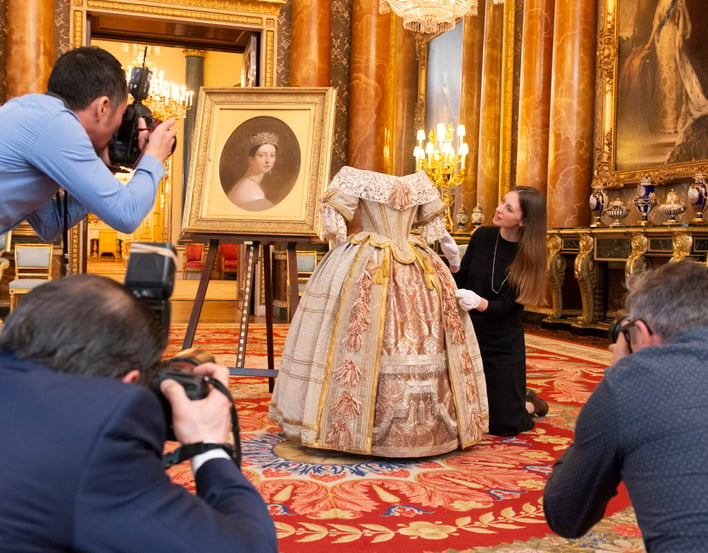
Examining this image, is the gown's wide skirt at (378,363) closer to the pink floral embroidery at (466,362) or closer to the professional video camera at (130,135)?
the pink floral embroidery at (466,362)

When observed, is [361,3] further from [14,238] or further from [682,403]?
[682,403]

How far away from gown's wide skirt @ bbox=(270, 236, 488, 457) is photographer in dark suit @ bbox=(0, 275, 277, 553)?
2.31 metres

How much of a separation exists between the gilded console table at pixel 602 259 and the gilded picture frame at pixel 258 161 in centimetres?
357

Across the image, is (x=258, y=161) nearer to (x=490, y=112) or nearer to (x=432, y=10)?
(x=432, y=10)

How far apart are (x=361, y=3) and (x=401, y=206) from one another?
6.01 meters

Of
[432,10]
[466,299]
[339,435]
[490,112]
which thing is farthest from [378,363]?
[490,112]

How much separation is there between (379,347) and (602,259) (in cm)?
502

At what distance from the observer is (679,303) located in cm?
137

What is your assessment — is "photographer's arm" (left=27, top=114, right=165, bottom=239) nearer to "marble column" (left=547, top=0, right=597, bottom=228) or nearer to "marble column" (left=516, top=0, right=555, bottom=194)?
"marble column" (left=547, top=0, right=597, bottom=228)

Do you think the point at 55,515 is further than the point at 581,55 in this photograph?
No

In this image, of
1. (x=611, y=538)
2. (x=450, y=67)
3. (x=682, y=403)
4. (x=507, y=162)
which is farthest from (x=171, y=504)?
(x=450, y=67)

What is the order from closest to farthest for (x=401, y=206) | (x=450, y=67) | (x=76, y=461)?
1. (x=76, y=461)
2. (x=401, y=206)
3. (x=450, y=67)

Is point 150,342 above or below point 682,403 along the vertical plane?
above

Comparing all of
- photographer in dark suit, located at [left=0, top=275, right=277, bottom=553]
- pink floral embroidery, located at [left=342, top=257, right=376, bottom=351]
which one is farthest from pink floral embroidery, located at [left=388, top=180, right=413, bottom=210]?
photographer in dark suit, located at [left=0, top=275, right=277, bottom=553]
